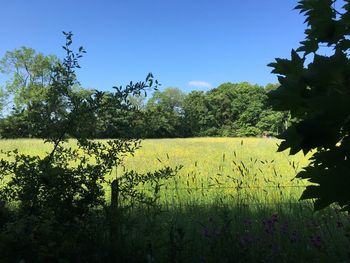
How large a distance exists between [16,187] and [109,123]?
116cm

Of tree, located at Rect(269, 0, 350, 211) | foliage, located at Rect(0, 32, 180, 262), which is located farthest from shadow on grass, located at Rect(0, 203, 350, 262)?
tree, located at Rect(269, 0, 350, 211)

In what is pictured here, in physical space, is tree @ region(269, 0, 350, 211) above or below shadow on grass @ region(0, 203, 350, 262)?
above

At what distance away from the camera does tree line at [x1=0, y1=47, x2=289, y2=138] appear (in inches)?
183

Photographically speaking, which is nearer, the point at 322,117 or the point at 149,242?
the point at 322,117

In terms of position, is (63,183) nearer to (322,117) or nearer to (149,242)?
(149,242)

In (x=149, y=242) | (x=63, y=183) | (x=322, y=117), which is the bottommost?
(x=149, y=242)

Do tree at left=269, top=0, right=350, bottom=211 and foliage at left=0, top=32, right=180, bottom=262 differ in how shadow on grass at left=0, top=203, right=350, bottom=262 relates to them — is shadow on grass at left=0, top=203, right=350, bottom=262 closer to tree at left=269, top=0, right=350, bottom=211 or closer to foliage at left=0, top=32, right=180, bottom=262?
foliage at left=0, top=32, right=180, bottom=262

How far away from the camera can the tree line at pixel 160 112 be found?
466cm

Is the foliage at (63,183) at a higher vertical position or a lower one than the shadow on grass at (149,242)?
higher

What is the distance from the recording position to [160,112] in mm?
5195

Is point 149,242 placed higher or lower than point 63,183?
lower

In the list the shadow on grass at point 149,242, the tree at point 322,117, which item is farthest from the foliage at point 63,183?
the tree at point 322,117

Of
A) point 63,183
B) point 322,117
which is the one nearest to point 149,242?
point 63,183

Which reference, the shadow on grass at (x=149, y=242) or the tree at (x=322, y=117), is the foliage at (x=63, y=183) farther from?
the tree at (x=322, y=117)
